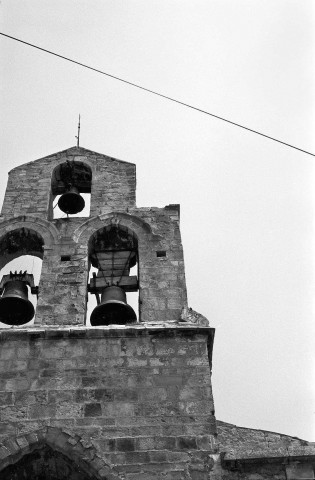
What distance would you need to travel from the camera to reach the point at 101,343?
310 inches

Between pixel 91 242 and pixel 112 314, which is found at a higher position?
pixel 91 242

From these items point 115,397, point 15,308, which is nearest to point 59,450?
point 115,397

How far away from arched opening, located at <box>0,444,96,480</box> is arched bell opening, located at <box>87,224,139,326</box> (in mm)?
2093

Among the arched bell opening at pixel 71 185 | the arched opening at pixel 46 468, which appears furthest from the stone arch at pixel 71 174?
the arched opening at pixel 46 468

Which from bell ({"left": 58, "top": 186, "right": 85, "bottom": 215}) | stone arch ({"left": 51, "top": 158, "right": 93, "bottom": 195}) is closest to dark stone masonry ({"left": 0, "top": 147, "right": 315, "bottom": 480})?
bell ({"left": 58, "top": 186, "right": 85, "bottom": 215})

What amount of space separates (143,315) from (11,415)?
2.06m

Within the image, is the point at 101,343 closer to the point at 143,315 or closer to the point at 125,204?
the point at 143,315

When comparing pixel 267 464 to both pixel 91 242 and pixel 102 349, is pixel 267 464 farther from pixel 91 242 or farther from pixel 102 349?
pixel 91 242

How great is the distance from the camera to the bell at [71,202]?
10992 millimetres

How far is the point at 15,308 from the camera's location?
29.2 feet

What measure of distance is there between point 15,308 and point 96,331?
4.85 feet

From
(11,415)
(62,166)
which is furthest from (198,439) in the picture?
(62,166)

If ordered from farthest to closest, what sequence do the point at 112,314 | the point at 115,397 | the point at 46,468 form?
the point at 112,314, the point at 115,397, the point at 46,468

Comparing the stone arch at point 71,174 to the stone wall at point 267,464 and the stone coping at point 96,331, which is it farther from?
the stone wall at point 267,464
